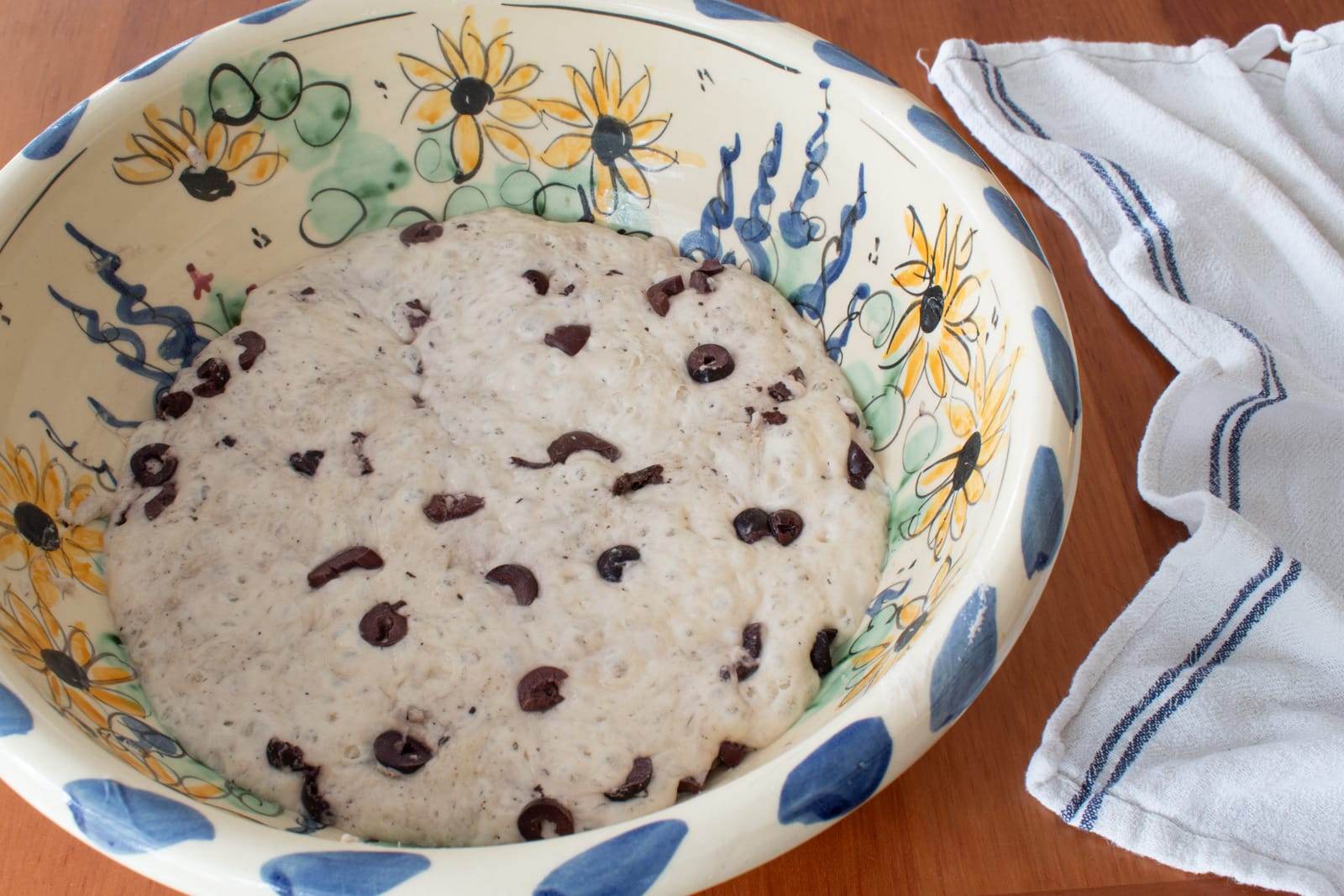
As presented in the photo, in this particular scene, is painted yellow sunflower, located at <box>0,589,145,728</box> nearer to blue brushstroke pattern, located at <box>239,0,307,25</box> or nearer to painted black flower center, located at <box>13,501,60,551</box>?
painted black flower center, located at <box>13,501,60,551</box>

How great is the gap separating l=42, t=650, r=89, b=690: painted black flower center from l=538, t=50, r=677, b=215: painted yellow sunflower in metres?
0.62

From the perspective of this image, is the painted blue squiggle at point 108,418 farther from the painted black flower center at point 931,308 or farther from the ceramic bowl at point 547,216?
the painted black flower center at point 931,308

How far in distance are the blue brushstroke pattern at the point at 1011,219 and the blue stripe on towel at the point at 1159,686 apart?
0.32 metres

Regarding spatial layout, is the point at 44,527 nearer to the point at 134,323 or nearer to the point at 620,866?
the point at 134,323

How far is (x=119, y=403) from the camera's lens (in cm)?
93

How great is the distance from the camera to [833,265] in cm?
100

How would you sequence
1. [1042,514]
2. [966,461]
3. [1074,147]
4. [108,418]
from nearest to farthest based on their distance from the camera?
[1042,514], [966,461], [108,418], [1074,147]

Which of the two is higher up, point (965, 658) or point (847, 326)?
point (847, 326)

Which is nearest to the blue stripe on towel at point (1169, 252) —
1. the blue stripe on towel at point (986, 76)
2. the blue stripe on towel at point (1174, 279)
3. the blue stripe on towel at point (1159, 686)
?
the blue stripe on towel at point (1174, 279)

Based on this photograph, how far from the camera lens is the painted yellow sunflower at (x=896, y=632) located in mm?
738

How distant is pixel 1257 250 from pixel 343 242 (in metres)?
0.94

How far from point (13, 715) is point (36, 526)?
0.84 ft

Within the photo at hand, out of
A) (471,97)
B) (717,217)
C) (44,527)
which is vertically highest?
(471,97)

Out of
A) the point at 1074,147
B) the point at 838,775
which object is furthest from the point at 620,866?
the point at 1074,147
